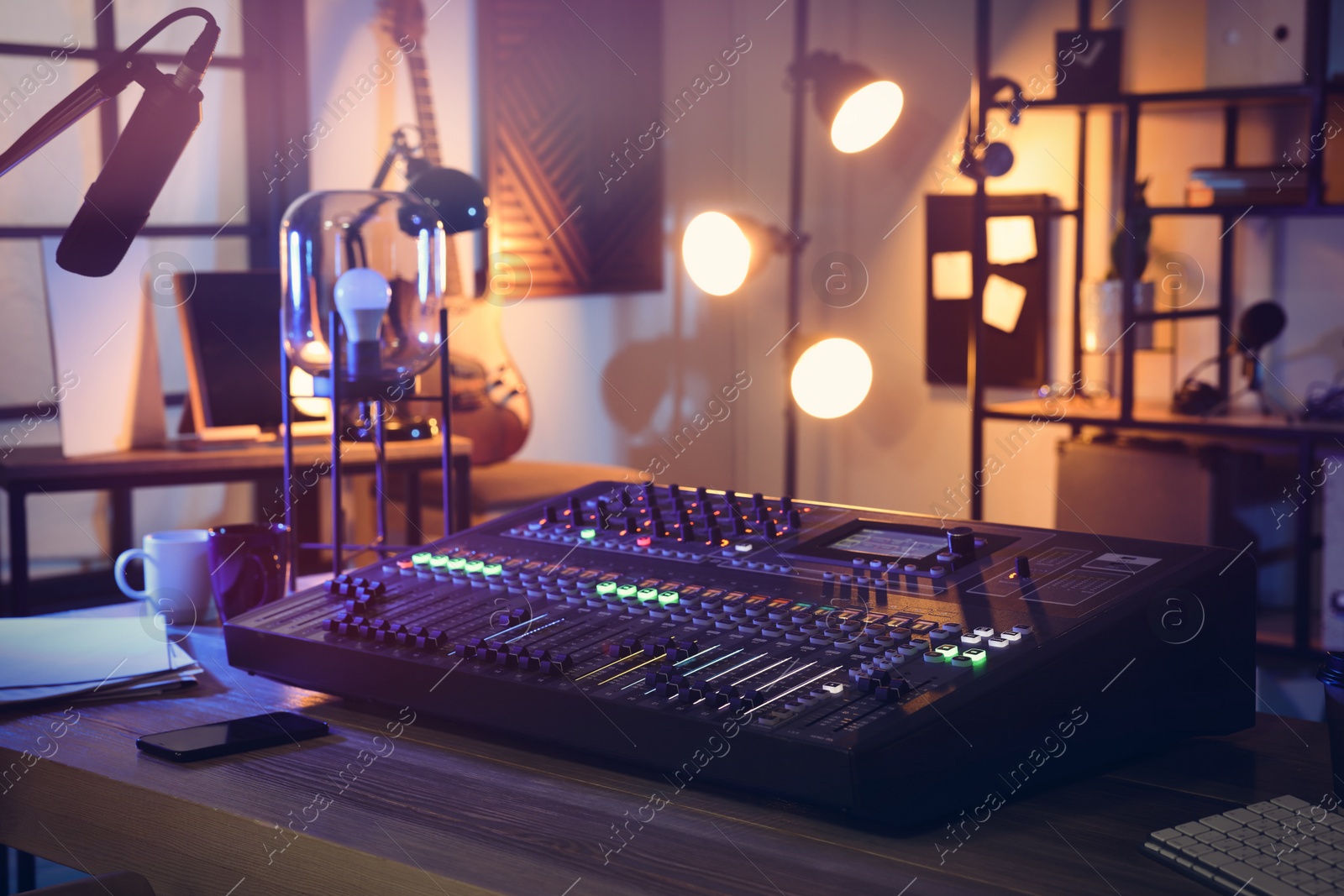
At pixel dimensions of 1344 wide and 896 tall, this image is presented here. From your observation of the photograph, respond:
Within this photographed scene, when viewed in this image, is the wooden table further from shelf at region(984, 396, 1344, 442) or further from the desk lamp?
shelf at region(984, 396, 1344, 442)

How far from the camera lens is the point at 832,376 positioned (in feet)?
10.7

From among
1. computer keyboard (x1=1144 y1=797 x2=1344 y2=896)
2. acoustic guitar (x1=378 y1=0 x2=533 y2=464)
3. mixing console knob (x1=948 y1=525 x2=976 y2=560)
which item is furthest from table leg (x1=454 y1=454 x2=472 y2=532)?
computer keyboard (x1=1144 y1=797 x2=1344 y2=896)

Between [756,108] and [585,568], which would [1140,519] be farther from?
[585,568]

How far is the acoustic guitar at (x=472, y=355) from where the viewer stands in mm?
3283

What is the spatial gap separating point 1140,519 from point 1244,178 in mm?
834

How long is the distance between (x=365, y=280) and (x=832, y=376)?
2125mm

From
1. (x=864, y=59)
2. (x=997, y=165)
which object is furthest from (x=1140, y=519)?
(x=864, y=59)

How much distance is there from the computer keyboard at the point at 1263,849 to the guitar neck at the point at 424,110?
9.91 ft

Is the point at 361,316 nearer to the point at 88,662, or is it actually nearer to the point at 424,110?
the point at 88,662

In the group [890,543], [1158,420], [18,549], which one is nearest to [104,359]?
[18,549]

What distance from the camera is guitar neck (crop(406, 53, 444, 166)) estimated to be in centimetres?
343

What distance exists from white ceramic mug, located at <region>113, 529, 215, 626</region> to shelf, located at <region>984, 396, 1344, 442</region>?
236cm

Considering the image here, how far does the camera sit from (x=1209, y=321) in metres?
3.43

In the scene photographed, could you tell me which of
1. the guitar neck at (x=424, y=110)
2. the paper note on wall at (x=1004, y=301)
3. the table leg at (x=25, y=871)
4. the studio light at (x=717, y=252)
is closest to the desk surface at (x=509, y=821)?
the table leg at (x=25, y=871)
